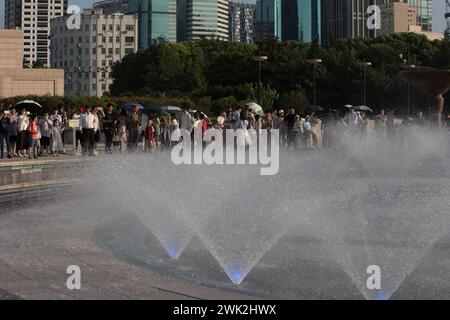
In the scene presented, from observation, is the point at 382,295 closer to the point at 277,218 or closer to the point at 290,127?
the point at 277,218

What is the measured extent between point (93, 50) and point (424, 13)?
76.3 m

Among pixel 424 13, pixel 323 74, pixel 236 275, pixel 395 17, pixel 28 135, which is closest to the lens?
pixel 236 275

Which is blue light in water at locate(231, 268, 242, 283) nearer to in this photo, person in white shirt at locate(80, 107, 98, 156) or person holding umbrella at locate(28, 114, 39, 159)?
person holding umbrella at locate(28, 114, 39, 159)

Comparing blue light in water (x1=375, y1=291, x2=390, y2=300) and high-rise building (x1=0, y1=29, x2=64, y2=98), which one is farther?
high-rise building (x1=0, y1=29, x2=64, y2=98)

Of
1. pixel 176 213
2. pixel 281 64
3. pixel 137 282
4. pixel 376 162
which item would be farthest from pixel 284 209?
pixel 281 64

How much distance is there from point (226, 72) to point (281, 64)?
7.01 meters

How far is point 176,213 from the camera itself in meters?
10.7

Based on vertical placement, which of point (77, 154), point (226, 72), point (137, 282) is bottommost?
point (137, 282)

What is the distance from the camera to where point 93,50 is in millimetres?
182250

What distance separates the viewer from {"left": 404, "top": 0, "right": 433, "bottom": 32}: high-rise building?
16750cm

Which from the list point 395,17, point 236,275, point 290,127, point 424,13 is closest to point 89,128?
point 290,127

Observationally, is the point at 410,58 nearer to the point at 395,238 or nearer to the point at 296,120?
the point at 296,120

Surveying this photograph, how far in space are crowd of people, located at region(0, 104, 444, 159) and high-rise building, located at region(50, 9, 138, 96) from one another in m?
153

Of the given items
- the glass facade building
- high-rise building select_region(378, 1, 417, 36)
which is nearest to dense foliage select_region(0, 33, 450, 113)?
high-rise building select_region(378, 1, 417, 36)
